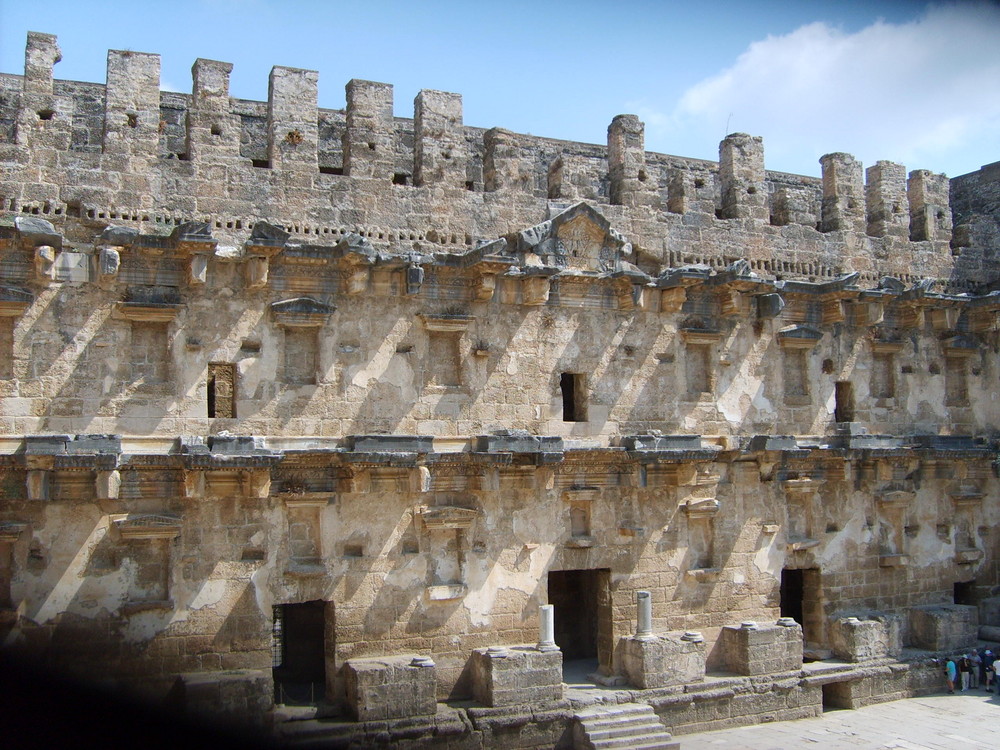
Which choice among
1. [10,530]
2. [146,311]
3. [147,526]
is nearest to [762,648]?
[147,526]

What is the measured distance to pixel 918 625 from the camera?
57.1 feet

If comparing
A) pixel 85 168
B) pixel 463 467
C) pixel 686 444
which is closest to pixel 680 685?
pixel 686 444

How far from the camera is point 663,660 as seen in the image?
48.4ft

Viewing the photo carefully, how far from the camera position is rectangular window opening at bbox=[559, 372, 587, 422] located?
15.5 meters

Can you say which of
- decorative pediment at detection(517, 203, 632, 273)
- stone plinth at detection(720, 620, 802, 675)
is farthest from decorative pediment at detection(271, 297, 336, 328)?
stone plinth at detection(720, 620, 802, 675)

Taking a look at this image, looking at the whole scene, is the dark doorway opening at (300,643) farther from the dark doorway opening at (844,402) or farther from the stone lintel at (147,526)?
the dark doorway opening at (844,402)

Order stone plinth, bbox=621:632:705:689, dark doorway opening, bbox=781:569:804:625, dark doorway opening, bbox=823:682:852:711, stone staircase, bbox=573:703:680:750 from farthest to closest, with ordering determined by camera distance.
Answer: dark doorway opening, bbox=781:569:804:625, dark doorway opening, bbox=823:682:852:711, stone plinth, bbox=621:632:705:689, stone staircase, bbox=573:703:680:750

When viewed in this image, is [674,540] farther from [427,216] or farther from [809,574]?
[427,216]

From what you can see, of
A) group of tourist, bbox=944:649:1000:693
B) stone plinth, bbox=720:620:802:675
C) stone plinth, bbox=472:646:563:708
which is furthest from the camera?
group of tourist, bbox=944:649:1000:693

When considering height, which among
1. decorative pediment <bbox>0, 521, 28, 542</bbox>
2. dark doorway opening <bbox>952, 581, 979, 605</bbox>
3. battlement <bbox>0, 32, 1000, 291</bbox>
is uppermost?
battlement <bbox>0, 32, 1000, 291</bbox>

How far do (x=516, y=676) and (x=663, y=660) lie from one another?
7.72 ft

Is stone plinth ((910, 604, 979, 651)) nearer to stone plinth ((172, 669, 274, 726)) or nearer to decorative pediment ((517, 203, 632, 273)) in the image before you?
decorative pediment ((517, 203, 632, 273))

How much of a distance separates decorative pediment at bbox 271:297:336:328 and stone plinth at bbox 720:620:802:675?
7.71 meters

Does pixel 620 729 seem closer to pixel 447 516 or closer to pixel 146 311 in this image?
pixel 447 516
